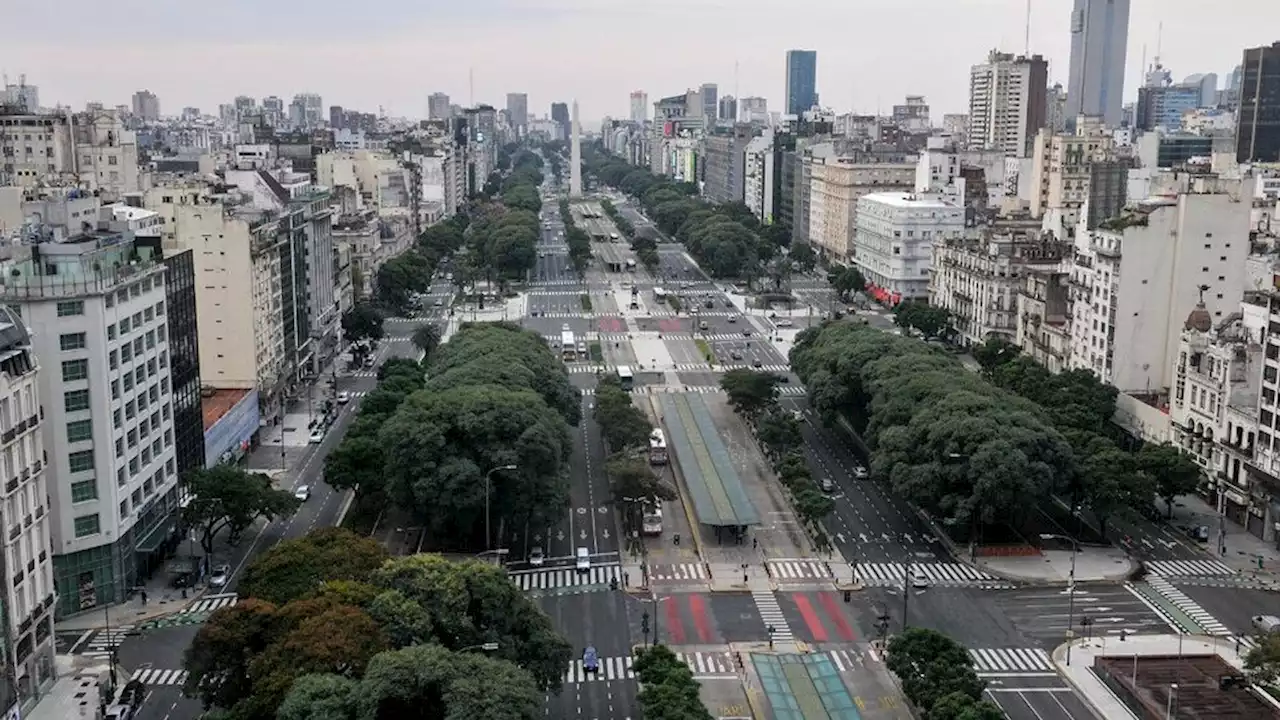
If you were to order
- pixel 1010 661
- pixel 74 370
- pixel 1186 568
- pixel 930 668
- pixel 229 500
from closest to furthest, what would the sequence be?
pixel 930 668 → pixel 1010 661 → pixel 74 370 → pixel 1186 568 → pixel 229 500

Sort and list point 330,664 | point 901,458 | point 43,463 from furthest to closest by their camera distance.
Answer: point 901,458 → point 43,463 → point 330,664

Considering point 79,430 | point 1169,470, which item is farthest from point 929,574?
point 79,430

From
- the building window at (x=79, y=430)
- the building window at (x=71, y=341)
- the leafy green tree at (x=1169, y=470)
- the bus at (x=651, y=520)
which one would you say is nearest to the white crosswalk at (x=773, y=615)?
the bus at (x=651, y=520)

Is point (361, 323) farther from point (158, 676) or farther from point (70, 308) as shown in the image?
point (158, 676)

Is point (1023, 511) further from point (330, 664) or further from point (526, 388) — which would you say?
point (330, 664)

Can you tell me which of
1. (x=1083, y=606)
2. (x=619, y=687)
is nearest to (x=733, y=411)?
(x=1083, y=606)

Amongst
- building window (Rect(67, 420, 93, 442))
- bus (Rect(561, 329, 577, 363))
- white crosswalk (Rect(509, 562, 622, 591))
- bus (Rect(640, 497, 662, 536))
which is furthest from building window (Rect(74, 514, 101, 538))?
bus (Rect(561, 329, 577, 363))
